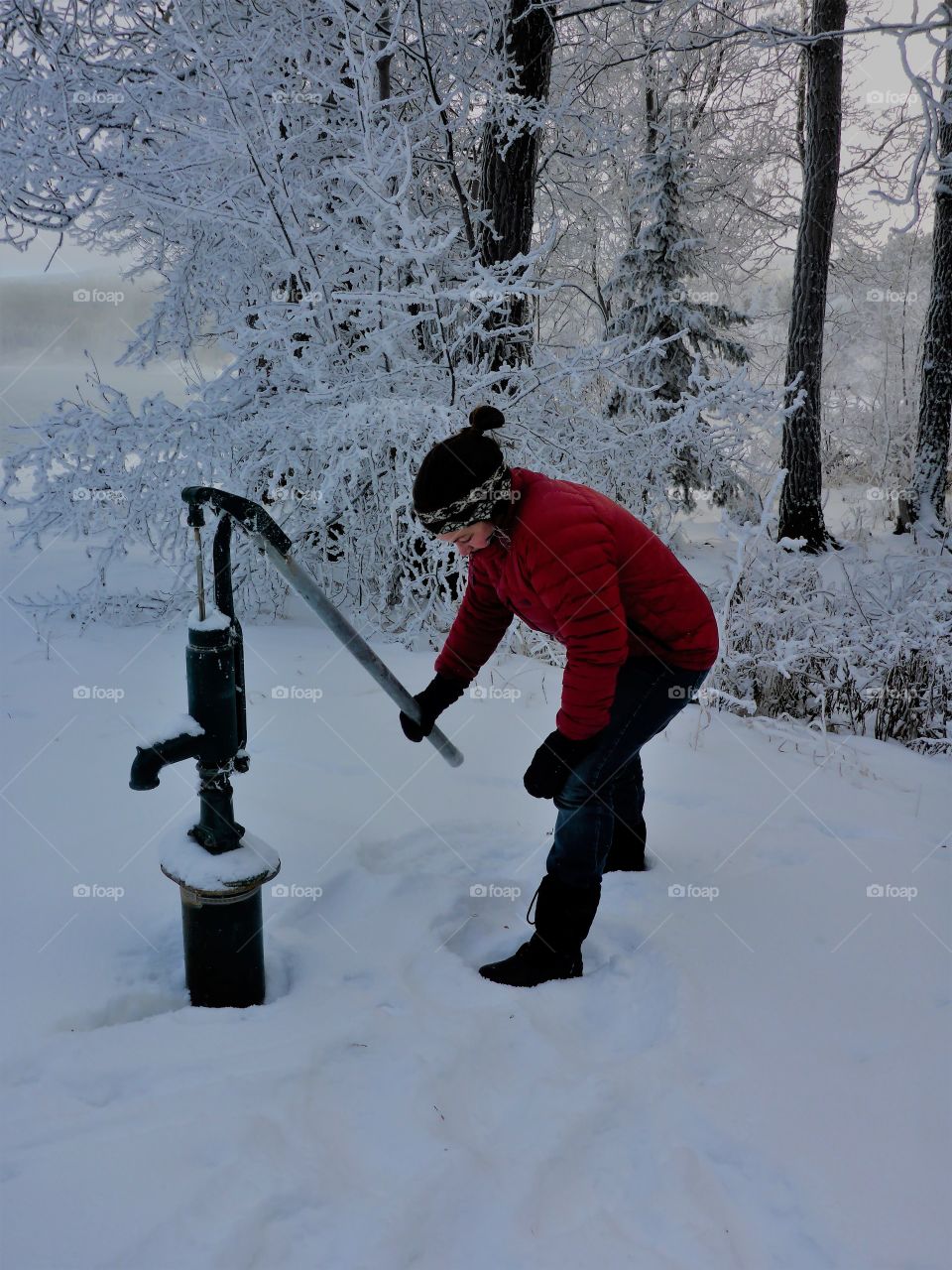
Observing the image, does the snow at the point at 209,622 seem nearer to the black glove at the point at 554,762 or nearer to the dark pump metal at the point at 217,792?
the dark pump metal at the point at 217,792

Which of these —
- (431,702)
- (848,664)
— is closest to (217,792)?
(431,702)

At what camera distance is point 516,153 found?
234 inches

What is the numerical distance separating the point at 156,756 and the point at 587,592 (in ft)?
3.70

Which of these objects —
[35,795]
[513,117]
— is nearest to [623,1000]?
[35,795]

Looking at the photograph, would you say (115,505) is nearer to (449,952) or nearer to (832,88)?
(449,952)

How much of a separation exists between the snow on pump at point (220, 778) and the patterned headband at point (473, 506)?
1.20 feet

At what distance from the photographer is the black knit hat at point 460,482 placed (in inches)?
91.4

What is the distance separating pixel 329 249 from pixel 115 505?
191cm

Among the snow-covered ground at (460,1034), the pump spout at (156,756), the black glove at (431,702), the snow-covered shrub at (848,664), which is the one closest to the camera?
the snow-covered ground at (460,1034)

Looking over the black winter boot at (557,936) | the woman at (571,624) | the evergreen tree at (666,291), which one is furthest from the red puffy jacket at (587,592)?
the evergreen tree at (666,291)

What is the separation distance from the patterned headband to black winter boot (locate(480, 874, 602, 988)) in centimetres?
107

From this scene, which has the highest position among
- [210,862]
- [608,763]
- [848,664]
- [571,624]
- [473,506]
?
[473,506]

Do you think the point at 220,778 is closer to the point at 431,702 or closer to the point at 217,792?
the point at 217,792

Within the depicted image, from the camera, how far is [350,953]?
2557 mm
